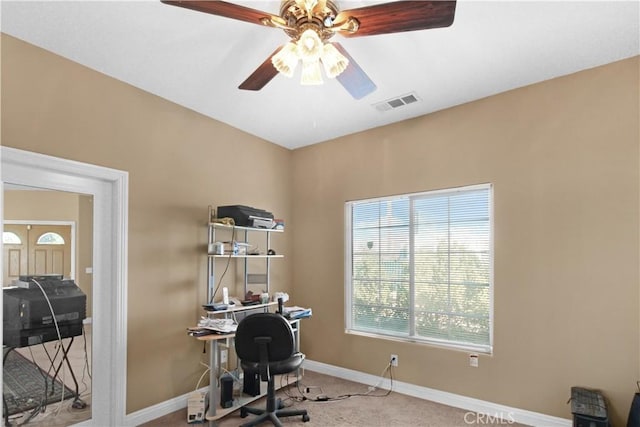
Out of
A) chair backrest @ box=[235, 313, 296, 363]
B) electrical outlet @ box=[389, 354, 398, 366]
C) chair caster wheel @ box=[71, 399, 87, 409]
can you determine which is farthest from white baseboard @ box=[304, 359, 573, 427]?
chair caster wheel @ box=[71, 399, 87, 409]

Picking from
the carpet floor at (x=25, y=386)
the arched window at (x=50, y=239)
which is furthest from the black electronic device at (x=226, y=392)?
the arched window at (x=50, y=239)

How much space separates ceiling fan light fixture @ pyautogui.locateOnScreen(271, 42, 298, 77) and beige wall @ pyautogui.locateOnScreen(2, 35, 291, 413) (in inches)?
63.1

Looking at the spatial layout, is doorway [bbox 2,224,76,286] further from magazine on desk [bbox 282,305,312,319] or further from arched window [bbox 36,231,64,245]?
magazine on desk [bbox 282,305,312,319]

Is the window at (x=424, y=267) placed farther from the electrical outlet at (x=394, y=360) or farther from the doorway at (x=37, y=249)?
the doorway at (x=37, y=249)

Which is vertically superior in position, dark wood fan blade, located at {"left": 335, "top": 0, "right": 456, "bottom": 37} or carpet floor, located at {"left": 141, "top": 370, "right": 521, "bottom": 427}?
dark wood fan blade, located at {"left": 335, "top": 0, "right": 456, "bottom": 37}

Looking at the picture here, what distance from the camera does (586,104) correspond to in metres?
2.66

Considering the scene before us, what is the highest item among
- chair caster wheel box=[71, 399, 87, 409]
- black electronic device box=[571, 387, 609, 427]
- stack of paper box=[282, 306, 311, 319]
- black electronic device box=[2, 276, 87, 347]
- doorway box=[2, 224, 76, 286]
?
doorway box=[2, 224, 76, 286]

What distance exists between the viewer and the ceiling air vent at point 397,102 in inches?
122

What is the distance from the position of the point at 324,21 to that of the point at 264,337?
209cm

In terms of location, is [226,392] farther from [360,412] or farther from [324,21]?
[324,21]

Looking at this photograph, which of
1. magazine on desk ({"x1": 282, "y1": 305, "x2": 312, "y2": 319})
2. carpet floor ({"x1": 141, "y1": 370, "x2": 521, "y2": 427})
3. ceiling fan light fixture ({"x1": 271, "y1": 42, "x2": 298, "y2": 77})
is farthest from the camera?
magazine on desk ({"x1": 282, "y1": 305, "x2": 312, "y2": 319})

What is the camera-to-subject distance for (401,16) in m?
1.57

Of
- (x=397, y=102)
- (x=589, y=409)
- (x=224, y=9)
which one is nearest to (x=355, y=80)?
(x=224, y=9)

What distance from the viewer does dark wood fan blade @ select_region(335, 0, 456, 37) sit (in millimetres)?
1479
